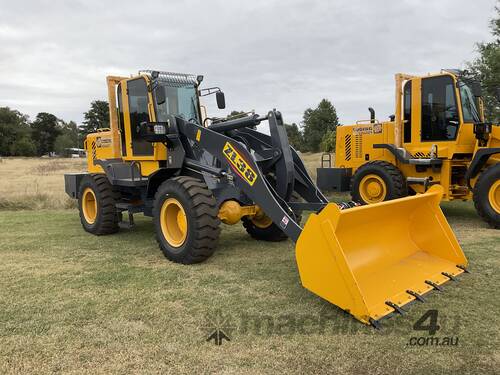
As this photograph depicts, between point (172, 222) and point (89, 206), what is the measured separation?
9.40 feet

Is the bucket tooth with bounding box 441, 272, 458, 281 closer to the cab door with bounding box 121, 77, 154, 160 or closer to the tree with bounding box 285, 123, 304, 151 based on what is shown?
the cab door with bounding box 121, 77, 154, 160

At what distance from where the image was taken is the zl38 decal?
207 inches

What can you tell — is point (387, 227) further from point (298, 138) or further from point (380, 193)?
point (298, 138)

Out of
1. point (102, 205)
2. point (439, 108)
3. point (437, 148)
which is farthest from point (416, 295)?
point (439, 108)

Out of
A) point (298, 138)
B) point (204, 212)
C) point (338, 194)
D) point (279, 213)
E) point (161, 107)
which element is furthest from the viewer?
point (298, 138)

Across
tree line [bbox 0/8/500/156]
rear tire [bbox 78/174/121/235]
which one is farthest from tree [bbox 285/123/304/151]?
rear tire [bbox 78/174/121/235]

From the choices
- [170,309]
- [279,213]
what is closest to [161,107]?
[279,213]

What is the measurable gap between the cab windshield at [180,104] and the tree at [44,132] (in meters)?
89.9

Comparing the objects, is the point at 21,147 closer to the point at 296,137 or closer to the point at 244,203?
the point at 296,137

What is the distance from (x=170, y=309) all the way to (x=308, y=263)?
1.36m

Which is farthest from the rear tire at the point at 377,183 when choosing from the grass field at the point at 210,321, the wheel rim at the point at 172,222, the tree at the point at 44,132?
the tree at the point at 44,132

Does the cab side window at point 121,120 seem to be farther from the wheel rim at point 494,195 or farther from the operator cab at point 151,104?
the wheel rim at point 494,195

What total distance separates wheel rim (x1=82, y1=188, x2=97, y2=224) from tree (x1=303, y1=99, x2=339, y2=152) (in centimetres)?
4345

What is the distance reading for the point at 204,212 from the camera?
5.36 meters
